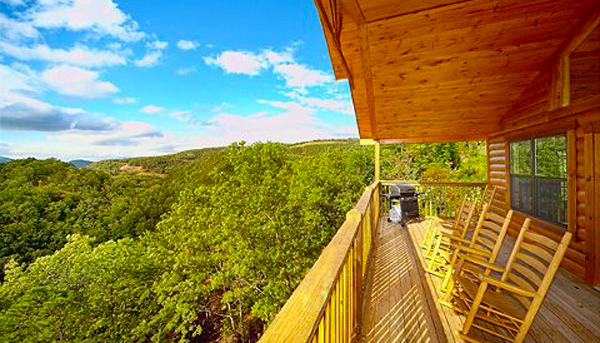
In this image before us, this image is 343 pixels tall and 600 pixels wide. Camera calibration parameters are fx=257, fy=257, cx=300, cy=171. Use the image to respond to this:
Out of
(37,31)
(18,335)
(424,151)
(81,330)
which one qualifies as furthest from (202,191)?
(37,31)

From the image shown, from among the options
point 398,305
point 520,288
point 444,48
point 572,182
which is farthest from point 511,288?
point 444,48

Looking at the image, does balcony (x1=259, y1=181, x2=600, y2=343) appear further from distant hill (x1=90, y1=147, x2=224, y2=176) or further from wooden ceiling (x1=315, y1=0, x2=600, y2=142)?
distant hill (x1=90, y1=147, x2=224, y2=176)

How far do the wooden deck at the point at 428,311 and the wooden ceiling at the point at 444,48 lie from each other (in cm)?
276

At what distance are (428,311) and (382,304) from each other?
42 cm

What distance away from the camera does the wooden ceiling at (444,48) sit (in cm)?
269

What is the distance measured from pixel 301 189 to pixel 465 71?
11.0 meters

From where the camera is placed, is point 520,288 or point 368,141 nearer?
point 520,288

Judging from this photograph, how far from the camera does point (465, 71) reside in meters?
3.83

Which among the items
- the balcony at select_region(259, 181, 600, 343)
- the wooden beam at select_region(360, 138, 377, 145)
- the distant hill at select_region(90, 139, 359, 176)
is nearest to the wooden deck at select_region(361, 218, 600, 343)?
the balcony at select_region(259, 181, 600, 343)

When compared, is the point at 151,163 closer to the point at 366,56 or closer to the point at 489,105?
the point at 366,56

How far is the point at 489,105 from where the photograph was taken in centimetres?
489

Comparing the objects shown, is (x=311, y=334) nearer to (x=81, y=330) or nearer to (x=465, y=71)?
(x=465, y=71)

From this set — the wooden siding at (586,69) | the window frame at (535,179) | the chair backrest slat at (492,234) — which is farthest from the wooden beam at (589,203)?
the chair backrest slat at (492,234)

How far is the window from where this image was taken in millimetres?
3584
